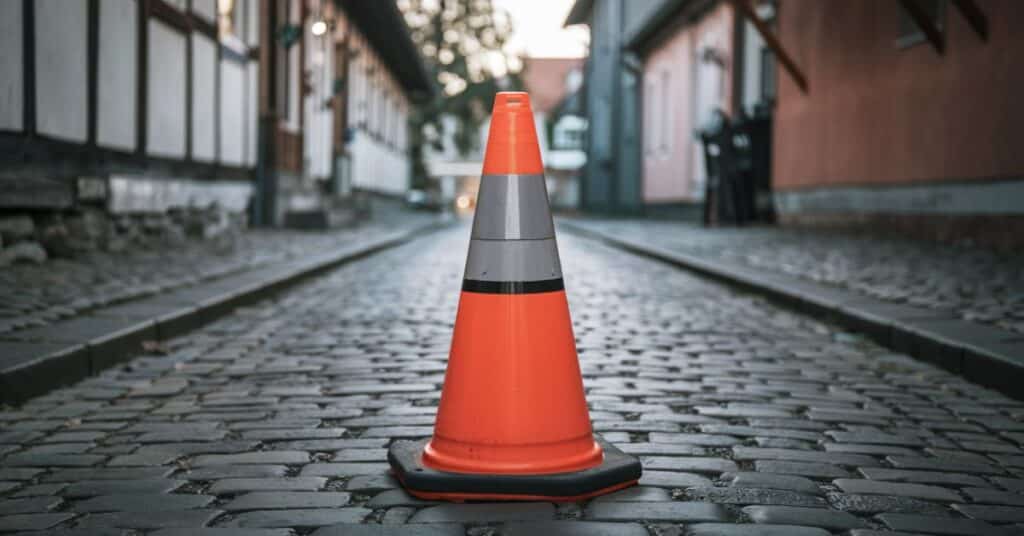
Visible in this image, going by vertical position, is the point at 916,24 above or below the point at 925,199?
above

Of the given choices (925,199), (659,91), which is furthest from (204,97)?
(659,91)

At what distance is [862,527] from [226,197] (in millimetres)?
13093

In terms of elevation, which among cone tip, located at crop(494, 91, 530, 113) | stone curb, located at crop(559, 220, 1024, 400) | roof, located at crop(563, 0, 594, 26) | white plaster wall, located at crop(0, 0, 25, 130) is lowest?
stone curb, located at crop(559, 220, 1024, 400)

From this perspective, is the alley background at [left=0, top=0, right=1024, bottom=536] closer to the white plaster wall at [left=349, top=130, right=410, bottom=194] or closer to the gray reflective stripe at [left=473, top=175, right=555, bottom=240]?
the gray reflective stripe at [left=473, top=175, right=555, bottom=240]

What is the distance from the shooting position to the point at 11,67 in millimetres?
8352

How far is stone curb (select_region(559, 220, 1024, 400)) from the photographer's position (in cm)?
520

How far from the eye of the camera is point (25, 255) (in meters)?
8.94

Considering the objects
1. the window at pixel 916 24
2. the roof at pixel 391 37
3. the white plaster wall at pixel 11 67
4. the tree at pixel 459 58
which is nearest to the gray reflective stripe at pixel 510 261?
the white plaster wall at pixel 11 67

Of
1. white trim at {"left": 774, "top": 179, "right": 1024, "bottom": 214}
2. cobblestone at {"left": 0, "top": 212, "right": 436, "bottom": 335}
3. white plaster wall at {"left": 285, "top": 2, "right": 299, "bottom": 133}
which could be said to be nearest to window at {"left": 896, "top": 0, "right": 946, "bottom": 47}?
white trim at {"left": 774, "top": 179, "right": 1024, "bottom": 214}

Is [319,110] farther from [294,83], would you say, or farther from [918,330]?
[918,330]

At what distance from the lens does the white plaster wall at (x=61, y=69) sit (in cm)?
891

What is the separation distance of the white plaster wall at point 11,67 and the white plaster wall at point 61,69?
27cm

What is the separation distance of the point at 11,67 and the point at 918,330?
610 centimetres

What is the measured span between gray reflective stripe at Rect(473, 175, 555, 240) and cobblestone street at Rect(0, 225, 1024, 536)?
2.43 ft
